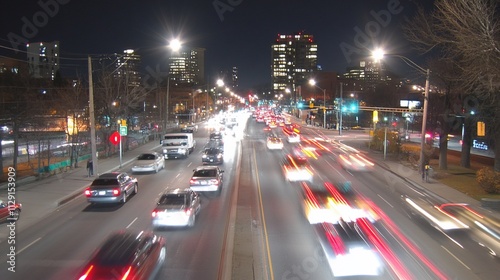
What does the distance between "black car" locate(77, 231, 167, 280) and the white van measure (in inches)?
1043

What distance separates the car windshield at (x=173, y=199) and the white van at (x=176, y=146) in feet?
70.7

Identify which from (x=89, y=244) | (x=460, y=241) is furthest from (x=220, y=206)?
(x=460, y=241)

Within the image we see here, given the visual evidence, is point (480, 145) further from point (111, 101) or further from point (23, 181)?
point (23, 181)

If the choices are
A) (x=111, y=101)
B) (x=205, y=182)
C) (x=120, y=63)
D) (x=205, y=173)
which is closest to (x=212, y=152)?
(x=205, y=173)

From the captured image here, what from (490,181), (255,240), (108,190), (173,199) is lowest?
(255,240)

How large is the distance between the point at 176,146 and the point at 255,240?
2487 centimetres

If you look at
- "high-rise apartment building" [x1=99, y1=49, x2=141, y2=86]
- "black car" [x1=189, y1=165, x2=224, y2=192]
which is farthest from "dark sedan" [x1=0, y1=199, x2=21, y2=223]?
"high-rise apartment building" [x1=99, y1=49, x2=141, y2=86]

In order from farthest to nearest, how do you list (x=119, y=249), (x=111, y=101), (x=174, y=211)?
(x=111, y=101)
(x=174, y=211)
(x=119, y=249)

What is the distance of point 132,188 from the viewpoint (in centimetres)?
2150

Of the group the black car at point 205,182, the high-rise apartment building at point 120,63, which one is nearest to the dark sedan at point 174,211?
the black car at point 205,182

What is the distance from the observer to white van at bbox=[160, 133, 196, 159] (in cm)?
3750

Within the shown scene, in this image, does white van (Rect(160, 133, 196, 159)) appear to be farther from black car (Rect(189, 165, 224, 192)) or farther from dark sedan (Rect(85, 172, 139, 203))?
dark sedan (Rect(85, 172, 139, 203))

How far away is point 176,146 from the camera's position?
37.8 meters

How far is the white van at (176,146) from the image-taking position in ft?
123
